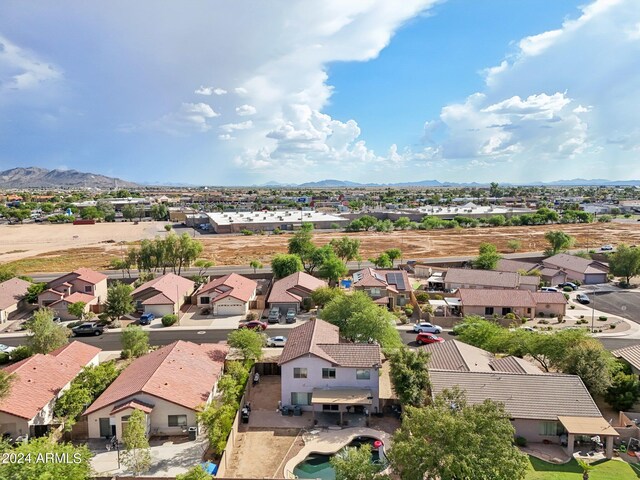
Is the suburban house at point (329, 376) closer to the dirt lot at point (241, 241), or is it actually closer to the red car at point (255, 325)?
the red car at point (255, 325)

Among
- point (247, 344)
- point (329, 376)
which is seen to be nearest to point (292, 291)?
point (247, 344)

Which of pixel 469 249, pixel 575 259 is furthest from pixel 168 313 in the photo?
pixel 469 249

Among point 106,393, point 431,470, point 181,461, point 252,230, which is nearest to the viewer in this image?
point 431,470

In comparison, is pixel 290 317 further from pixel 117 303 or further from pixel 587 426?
pixel 587 426

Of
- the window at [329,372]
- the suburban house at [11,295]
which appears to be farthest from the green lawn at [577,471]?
the suburban house at [11,295]

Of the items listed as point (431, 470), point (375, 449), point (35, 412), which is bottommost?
point (375, 449)

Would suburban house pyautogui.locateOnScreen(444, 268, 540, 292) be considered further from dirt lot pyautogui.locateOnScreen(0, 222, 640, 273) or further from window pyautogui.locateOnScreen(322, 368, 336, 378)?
window pyautogui.locateOnScreen(322, 368, 336, 378)

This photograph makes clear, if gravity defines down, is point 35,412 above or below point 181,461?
above

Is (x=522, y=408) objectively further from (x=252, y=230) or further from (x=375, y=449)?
(x=252, y=230)
